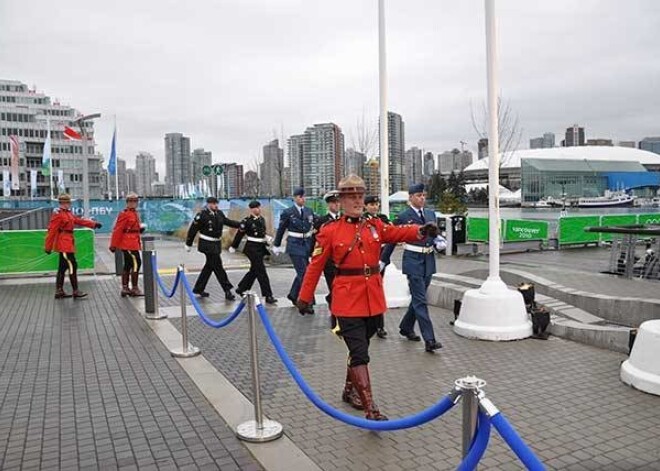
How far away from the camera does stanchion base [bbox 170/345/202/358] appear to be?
7.32m

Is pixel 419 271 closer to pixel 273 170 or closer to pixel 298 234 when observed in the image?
pixel 298 234

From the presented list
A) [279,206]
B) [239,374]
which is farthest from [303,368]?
[279,206]

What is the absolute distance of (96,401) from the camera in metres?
5.76

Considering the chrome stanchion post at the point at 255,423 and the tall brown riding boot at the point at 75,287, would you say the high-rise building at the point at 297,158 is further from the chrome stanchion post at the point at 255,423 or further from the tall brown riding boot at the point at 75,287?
the chrome stanchion post at the point at 255,423

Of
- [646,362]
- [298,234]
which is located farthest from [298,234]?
[646,362]

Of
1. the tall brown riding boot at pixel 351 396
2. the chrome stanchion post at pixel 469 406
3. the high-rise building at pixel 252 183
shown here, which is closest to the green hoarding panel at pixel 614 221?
the tall brown riding boot at pixel 351 396

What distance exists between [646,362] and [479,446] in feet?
12.9

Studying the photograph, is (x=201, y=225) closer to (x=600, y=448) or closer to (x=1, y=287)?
(x=1, y=287)

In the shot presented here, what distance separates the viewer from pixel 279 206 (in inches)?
1089

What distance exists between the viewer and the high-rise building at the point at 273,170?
47531mm

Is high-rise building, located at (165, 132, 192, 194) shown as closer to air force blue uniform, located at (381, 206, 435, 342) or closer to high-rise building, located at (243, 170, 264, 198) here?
high-rise building, located at (243, 170, 264, 198)

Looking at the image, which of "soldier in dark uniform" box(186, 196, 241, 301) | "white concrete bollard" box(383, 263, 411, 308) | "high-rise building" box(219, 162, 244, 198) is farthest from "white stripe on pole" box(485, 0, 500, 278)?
"high-rise building" box(219, 162, 244, 198)

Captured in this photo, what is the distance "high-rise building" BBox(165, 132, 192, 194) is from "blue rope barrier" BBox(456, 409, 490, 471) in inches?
3707

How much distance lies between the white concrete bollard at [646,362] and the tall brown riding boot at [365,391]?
101 inches
